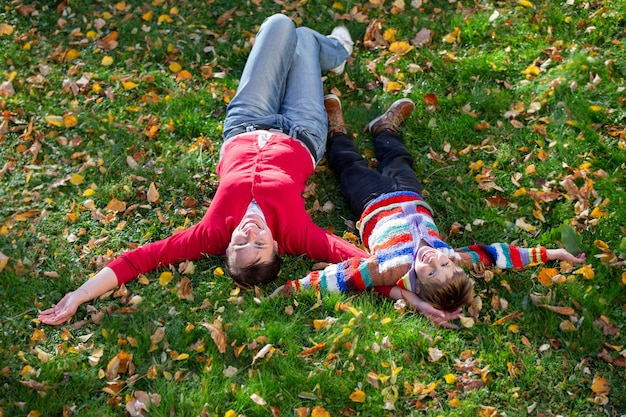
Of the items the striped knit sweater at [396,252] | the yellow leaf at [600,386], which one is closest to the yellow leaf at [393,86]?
the striped knit sweater at [396,252]

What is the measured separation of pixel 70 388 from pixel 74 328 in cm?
50

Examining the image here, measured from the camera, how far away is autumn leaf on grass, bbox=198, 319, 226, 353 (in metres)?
4.50

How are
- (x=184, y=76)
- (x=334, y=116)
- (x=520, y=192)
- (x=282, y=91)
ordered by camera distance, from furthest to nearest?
1. (x=184, y=76)
2. (x=334, y=116)
3. (x=282, y=91)
4. (x=520, y=192)

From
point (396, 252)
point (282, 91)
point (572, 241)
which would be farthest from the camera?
point (282, 91)

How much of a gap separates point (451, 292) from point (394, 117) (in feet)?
6.82

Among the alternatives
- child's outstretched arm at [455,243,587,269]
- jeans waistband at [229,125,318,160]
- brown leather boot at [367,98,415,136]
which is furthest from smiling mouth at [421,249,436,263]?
brown leather boot at [367,98,415,136]

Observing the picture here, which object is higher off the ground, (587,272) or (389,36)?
(389,36)

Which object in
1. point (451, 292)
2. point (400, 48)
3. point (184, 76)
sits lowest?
point (451, 292)

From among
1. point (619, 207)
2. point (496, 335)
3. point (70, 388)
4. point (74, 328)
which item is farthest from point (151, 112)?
point (619, 207)

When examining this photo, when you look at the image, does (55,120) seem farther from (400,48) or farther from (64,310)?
(400,48)

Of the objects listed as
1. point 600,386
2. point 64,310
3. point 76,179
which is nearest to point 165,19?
point 76,179

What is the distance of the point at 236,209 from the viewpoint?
4.97 meters

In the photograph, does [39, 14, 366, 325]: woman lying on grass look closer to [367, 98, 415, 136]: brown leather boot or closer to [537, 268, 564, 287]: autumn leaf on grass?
[367, 98, 415, 136]: brown leather boot

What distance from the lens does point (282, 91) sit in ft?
19.3
